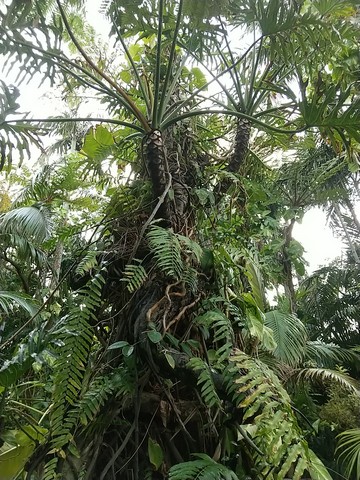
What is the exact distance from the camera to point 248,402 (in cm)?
111

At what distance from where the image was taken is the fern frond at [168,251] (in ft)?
4.91

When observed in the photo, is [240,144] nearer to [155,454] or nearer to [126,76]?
[126,76]

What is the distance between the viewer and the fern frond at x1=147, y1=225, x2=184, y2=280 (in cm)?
150

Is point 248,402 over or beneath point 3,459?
over

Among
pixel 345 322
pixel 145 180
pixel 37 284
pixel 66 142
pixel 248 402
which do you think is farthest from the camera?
pixel 66 142

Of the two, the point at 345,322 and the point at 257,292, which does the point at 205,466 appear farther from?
the point at 345,322

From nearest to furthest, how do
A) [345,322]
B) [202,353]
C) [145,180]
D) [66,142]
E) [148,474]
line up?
[148,474] → [202,353] → [145,180] → [345,322] → [66,142]

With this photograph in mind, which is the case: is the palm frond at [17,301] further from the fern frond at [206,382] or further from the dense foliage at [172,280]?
the fern frond at [206,382]

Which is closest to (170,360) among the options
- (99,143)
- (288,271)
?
(99,143)

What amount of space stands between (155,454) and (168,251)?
72 cm

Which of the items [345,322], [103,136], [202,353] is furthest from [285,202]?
[202,353]

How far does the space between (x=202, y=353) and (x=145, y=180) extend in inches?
38.2

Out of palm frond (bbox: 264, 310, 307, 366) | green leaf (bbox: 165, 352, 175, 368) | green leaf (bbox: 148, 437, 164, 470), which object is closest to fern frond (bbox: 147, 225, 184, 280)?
green leaf (bbox: 165, 352, 175, 368)

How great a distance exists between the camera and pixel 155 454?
4.23 ft
